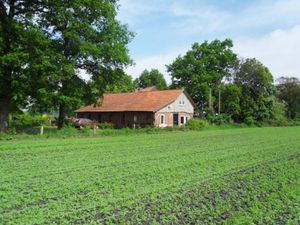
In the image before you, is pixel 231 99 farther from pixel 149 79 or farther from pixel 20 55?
pixel 20 55

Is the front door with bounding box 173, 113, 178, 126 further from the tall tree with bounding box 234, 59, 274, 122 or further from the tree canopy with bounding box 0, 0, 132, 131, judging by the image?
the tall tree with bounding box 234, 59, 274, 122

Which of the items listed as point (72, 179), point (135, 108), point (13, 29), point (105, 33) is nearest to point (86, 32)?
point (105, 33)

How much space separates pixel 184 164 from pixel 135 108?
28032 millimetres

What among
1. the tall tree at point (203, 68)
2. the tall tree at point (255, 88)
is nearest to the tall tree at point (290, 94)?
the tall tree at point (255, 88)

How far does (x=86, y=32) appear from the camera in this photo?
25.1m

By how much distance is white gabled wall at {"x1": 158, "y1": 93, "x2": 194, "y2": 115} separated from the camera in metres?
40.1

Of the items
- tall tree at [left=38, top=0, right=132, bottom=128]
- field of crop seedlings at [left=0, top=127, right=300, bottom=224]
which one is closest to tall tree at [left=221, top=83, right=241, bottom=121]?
tall tree at [left=38, top=0, right=132, bottom=128]

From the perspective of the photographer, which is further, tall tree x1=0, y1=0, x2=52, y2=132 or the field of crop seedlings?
tall tree x1=0, y1=0, x2=52, y2=132

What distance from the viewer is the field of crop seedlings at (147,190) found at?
583cm

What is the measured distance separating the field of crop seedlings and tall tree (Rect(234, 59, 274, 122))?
4330 cm

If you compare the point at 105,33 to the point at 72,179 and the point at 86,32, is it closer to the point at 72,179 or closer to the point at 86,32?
the point at 86,32

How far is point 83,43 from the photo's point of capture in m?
24.3

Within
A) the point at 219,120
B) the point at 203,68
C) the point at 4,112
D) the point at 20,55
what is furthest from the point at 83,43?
the point at 203,68

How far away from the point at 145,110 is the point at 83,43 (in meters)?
15.0
